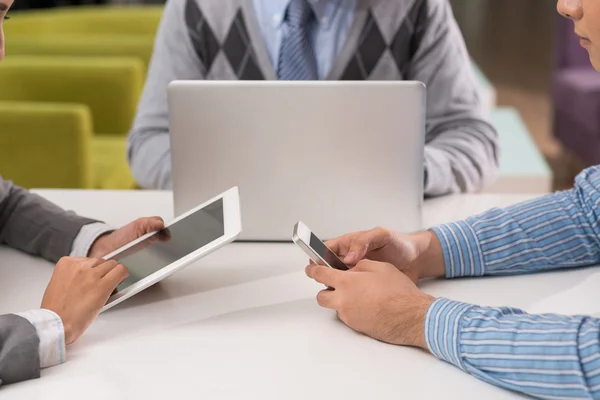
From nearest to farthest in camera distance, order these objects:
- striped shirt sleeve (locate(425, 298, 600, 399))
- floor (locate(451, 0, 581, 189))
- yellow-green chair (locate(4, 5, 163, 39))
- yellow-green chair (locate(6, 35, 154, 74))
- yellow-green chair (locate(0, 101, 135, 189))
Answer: striped shirt sleeve (locate(425, 298, 600, 399)), yellow-green chair (locate(0, 101, 135, 189)), yellow-green chair (locate(6, 35, 154, 74)), yellow-green chair (locate(4, 5, 163, 39)), floor (locate(451, 0, 581, 189))

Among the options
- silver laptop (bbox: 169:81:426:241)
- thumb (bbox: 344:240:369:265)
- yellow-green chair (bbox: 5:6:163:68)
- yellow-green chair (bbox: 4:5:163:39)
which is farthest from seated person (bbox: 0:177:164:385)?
yellow-green chair (bbox: 4:5:163:39)

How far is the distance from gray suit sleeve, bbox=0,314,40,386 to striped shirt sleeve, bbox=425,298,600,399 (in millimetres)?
440

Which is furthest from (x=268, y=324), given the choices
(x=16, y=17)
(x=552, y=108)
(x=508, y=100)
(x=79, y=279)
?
(x=508, y=100)

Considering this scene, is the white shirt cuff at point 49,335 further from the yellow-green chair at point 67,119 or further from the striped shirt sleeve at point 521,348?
the yellow-green chair at point 67,119

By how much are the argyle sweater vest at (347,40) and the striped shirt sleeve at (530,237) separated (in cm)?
64

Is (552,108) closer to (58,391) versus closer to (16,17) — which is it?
(16,17)

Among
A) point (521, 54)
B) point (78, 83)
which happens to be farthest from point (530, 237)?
point (521, 54)

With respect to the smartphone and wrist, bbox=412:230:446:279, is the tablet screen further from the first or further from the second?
wrist, bbox=412:230:446:279

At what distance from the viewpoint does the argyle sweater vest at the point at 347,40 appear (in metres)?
1.84

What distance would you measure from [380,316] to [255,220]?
1.22 ft

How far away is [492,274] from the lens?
1270 mm

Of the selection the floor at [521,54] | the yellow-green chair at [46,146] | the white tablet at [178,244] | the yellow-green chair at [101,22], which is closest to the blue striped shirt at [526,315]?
the white tablet at [178,244]

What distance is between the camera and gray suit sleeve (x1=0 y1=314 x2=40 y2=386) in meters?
0.97

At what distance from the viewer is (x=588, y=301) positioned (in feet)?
3.85
